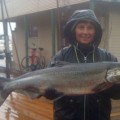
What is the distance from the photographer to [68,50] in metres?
3.78

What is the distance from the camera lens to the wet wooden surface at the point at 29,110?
307 inches

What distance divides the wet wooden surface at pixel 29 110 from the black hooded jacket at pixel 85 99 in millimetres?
3931

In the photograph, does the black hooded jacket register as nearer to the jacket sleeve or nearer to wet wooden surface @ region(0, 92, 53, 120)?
the jacket sleeve

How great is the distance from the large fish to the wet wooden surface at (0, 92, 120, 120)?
4.05 m

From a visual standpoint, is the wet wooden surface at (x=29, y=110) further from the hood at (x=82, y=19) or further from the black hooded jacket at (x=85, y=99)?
the black hooded jacket at (x=85, y=99)

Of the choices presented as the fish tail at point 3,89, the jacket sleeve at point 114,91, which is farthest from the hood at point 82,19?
the fish tail at point 3,89

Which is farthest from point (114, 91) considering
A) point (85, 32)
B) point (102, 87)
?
point (85, 32)

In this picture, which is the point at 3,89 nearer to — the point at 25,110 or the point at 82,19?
the point at 82,19

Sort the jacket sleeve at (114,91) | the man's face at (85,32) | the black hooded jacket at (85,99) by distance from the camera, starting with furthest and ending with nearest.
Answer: the man's face at (85,32) → the black hooded jacket at (85,99) → the jacket sleeve at (114,91)

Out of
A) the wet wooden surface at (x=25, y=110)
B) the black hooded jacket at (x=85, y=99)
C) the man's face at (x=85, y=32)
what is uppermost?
the man's face at (x=85, y=32)

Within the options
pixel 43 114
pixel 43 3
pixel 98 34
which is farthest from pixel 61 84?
pixel 43 3

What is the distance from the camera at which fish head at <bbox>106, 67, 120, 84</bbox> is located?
3.26m

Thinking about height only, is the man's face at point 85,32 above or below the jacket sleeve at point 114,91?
above

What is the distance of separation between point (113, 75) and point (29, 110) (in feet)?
18.1
